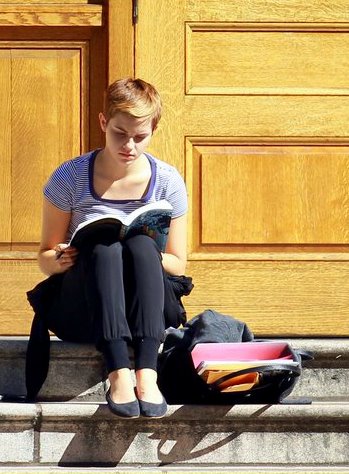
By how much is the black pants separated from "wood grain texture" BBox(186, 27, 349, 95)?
1157 millimetres

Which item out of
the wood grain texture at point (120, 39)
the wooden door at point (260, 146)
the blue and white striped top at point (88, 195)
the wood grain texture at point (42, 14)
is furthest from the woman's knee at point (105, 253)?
the wood grain texture at point (42, 14)

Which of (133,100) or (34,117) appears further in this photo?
(34,117)

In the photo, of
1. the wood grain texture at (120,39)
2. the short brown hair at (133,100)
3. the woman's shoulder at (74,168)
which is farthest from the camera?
the wood grain texture at (120,39)

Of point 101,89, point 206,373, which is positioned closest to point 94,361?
point 206,373

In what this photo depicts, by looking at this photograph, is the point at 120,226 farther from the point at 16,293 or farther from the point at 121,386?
the point at 16,293

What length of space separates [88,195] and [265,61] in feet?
3.60

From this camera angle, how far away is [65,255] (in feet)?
13.2

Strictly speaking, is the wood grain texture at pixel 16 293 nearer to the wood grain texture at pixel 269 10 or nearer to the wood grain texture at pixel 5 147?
the wood grain texture at pixel 5 147

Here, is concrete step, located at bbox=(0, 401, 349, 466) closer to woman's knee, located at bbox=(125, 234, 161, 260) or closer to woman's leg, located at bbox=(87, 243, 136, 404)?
woman's leg, located at bbox=(87, 243, 136, 404)

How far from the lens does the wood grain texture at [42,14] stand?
486cm

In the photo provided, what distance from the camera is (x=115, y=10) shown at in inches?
191

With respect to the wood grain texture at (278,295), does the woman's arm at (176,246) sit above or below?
above

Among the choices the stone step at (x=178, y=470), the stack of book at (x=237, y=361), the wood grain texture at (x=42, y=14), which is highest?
the wood grain texture at (x=42, y=14)

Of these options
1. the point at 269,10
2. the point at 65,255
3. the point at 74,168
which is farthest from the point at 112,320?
the point at 269,10
